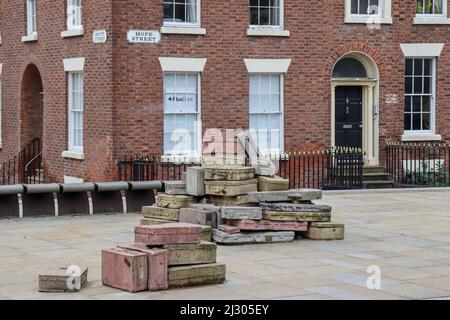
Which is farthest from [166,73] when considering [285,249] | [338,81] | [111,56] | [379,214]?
[285,249]

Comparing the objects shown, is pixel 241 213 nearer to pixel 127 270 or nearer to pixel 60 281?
pixel 127 270

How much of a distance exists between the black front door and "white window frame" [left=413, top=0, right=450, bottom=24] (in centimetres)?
245

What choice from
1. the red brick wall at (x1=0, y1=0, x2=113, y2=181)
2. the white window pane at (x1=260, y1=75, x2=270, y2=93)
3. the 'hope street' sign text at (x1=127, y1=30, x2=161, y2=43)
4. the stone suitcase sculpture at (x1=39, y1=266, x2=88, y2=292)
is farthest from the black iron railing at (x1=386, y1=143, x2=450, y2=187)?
the stone suitcase sculpture at (x1=39, y1=266, x2=88, y2=292)

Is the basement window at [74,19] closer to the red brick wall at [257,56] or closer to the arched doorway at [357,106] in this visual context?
the red brick wall at [257,56]

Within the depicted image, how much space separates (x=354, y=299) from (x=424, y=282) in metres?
1.53

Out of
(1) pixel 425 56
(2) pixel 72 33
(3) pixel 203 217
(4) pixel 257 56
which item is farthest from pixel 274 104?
(3) pixel 203 217

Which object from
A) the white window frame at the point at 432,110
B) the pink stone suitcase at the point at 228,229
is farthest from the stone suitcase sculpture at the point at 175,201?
the white window frame at the point at 432,110

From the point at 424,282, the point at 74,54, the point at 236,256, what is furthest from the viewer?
the point at 74,54

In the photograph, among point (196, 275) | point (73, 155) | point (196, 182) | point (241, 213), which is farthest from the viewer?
point (73, 155)

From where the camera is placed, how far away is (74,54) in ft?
81.7

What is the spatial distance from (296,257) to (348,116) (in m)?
12.3

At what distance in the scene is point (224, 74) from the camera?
80.1ft

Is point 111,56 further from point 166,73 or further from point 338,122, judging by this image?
point 338,122

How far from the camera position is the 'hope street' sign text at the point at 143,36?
23.4m
